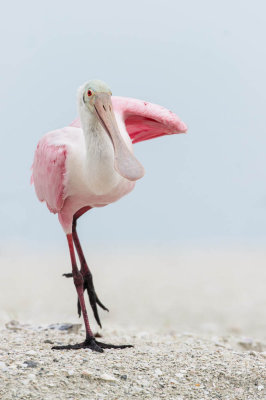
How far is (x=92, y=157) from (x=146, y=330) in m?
3.26

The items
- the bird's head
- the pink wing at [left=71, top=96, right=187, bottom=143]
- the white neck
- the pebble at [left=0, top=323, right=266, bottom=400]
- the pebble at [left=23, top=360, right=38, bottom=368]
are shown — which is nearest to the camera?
the pebble at [left=0, top=323, right=266, bottom=400]

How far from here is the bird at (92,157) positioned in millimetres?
4711

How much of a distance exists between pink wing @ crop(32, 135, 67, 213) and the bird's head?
0.44 meters

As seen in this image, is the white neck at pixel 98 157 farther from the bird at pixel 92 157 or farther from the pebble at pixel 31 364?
the pebble at pixel 31 364

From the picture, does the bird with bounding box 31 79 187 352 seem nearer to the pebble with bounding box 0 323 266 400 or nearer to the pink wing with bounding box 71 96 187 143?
the pink wing with bounding box 71 96 187 143

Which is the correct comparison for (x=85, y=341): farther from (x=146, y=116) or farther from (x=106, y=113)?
(x=146, y=116)

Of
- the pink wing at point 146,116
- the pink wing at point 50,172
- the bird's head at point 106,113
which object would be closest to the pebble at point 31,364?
the pink wing at point 50,172

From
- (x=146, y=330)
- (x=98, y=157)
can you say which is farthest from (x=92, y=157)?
(x=146, y=330)

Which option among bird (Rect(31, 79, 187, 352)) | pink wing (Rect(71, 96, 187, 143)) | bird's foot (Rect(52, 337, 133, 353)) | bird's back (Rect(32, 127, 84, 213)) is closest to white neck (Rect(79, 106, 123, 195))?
bird (Rect(31, 79, 187, 352))

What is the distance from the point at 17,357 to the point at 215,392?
1486 millimetres

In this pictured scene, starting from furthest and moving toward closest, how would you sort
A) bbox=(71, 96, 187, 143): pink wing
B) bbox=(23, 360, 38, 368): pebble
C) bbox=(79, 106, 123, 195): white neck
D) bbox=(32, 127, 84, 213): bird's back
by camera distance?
bbox=(71, 96, 187, 143): pink wing < bbox=(32, 127, 84, 213): bird's back < bbox=(79, 106, 123, 195): white neck < bbox=(23, 360, 38, 368): pebble

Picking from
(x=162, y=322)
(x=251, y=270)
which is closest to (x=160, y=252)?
(x=251, y=270)

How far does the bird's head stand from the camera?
459cm

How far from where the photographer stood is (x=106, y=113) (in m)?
4.74
